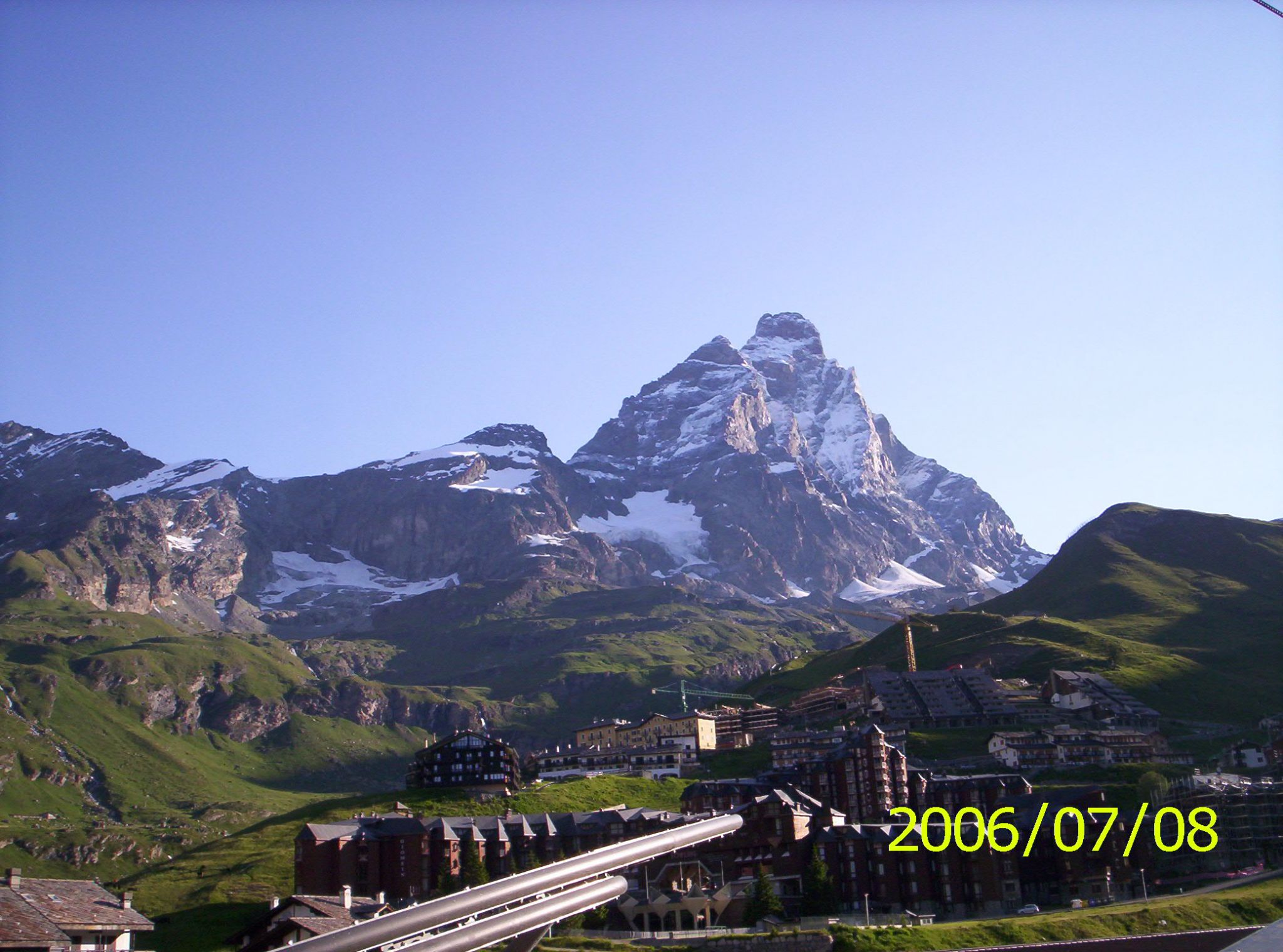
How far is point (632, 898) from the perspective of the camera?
352 ft

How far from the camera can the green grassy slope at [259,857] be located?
112750 mm

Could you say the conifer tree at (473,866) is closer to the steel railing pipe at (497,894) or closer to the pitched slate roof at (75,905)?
the pitched slate roof at (75,905)

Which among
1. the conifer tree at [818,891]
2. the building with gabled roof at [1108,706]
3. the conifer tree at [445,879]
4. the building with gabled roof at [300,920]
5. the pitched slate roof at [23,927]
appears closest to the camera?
the pitched slate roof at [23,927]

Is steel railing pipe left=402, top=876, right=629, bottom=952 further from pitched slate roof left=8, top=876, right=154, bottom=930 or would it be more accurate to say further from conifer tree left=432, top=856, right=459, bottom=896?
conifer tree left=432, top=856, right=459, bottom=896

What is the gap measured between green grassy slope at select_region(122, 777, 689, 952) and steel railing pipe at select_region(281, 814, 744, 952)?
276ft

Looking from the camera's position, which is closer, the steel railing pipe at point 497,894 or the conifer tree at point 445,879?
the steel railing pipe at point 497,894

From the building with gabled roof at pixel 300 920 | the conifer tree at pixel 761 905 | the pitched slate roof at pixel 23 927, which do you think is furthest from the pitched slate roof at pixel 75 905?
the conifer tree at pixel 761 905

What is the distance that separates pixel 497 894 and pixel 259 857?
12407 cm

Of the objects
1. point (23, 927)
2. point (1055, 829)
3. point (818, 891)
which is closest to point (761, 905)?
point (818, 891)

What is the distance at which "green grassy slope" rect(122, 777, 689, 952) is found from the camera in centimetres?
11275

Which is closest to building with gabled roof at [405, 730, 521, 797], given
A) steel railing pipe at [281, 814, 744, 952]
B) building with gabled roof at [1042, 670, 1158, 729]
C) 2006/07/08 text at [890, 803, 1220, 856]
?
2006/07/08 text at [890, 803, 1220, 856]

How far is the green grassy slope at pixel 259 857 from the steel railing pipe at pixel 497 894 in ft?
276

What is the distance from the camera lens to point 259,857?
136 meters

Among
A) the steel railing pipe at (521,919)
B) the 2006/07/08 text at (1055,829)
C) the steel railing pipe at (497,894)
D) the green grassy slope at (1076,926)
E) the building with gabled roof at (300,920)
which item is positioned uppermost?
the steel railing pipe at (497,894)
